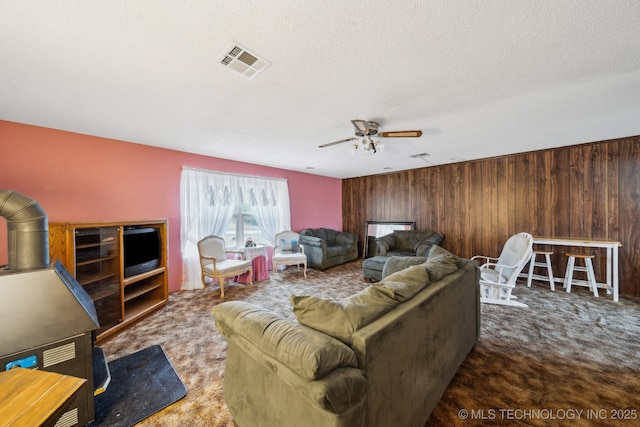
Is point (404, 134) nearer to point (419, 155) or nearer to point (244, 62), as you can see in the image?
point (244, 62)

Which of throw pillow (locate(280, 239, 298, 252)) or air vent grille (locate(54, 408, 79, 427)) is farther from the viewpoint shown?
throw pillow (locate(280, 239, 298, 252))

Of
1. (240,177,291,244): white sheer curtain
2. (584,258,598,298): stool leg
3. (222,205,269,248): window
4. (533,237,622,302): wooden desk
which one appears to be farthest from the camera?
(240,177,291,244): white sheer curtain

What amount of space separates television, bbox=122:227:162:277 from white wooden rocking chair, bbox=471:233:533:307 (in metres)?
4.47

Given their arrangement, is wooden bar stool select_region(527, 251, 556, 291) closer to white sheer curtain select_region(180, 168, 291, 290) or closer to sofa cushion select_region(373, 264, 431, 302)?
sofa cushion select_region(373, 264, 431, 302)

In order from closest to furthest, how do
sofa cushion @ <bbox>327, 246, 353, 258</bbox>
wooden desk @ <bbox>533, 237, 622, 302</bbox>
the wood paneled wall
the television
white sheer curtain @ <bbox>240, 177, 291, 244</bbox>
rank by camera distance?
1. the television
2. wooden desk @ <bbox>533, 237, 622, 302</bbox>
3. the wood paneled wall
4. white sheer curtain @ <bbox>240, 177, 291, 244</bbox>
5. sofa cushion @ <bbox>327, 246, 353, 258</bbox>

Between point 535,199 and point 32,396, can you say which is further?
point 535,199

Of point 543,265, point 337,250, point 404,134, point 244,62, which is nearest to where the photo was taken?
point 244,62

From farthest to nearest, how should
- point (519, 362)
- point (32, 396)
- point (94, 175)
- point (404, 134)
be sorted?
point (94, 175)
point (404, 134)
point (519, 362)
point (32, 396)

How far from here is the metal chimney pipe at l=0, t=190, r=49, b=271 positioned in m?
1.51

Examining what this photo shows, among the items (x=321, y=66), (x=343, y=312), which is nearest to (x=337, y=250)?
(x=321, y=66)

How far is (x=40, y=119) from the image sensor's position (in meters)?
2.53

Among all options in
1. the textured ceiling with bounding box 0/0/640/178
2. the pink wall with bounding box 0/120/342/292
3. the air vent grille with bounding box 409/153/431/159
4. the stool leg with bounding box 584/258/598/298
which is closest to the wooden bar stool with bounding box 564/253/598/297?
the stool leg with bounding box 584/258/598/298

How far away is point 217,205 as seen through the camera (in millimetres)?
4457

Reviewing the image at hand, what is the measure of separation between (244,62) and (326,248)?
13.5ft
